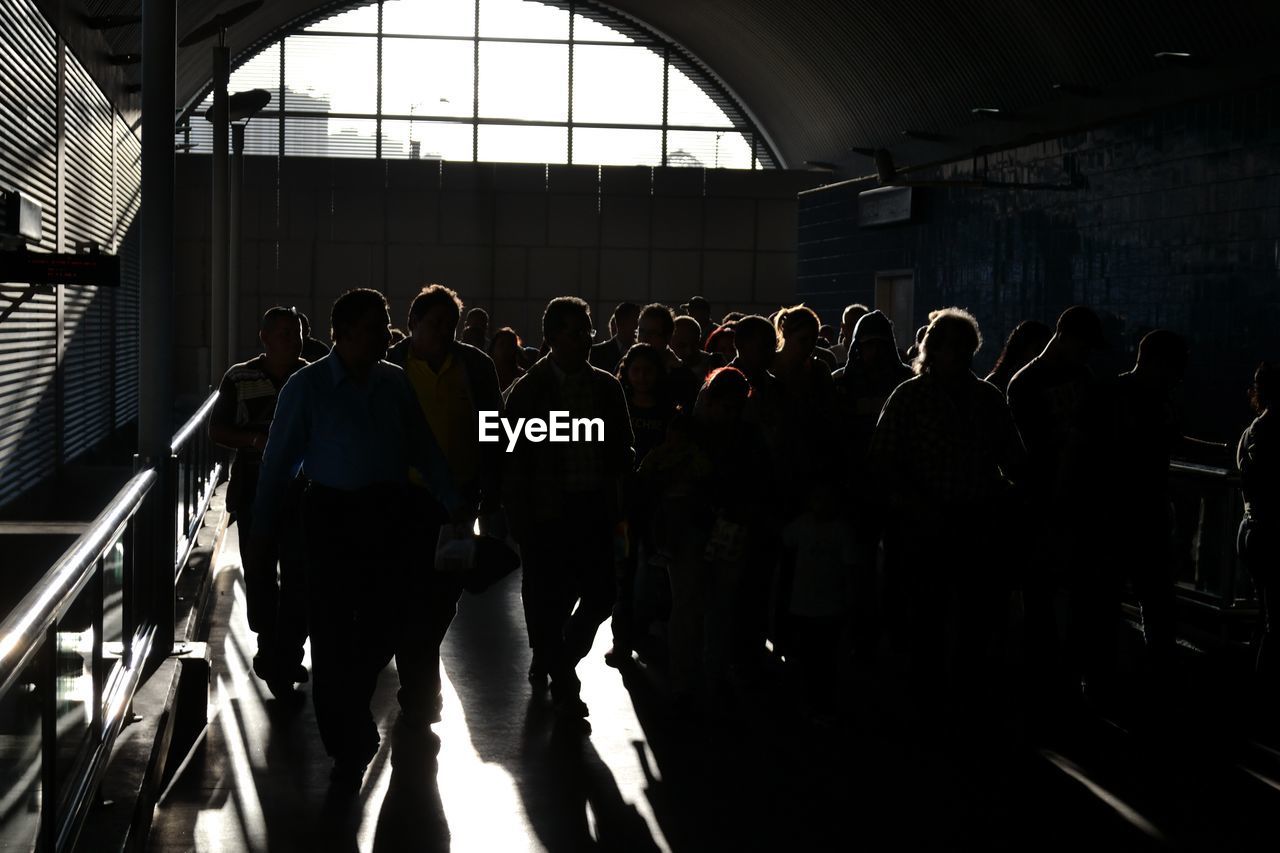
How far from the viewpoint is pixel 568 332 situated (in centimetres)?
649

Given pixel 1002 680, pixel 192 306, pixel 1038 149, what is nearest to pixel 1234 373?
pixel 1038 149

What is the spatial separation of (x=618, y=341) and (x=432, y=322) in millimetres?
4420

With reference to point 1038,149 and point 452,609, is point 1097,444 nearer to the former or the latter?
point 452,609

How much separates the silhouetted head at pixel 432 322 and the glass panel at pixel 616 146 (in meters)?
26.5

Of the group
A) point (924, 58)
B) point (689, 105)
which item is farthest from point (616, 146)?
point (924, 58)

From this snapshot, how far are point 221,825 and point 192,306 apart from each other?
81.5ft

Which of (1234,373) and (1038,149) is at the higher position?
(1038,149)

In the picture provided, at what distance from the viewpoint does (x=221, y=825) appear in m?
4.98

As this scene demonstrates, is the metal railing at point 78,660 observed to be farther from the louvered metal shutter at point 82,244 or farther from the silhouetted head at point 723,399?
the louvered metal shutter at point 82,244

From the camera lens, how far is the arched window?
104 ft

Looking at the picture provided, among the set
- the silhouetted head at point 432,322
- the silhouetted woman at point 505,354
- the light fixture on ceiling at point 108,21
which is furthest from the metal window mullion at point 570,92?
the silhouetted head at point 432,322

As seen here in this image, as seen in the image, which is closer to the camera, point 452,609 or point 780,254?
point 452,609

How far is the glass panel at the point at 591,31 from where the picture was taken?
32.4 meters

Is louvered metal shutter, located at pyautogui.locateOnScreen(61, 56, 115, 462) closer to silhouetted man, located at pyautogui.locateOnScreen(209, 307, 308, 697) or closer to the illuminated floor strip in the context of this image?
silhouetted man, located at pyautogui.locateOnScreen(209, 307, 308, 697)
